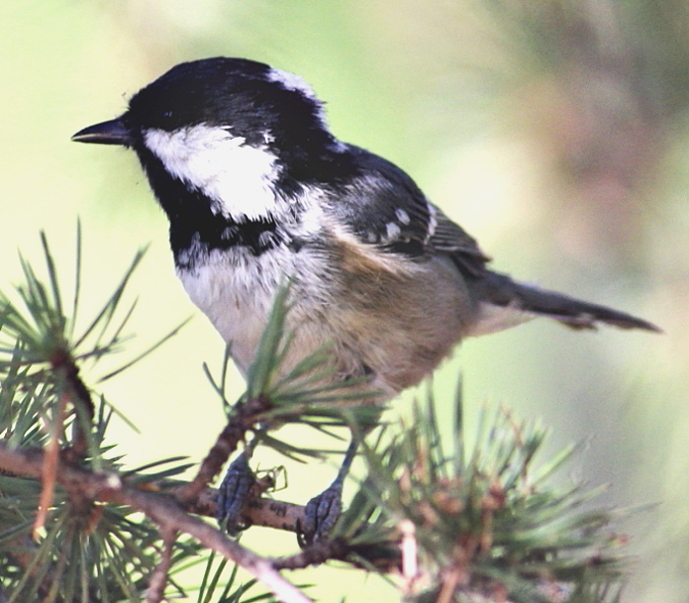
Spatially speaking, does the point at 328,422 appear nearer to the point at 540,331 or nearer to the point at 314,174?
the point at 314,174

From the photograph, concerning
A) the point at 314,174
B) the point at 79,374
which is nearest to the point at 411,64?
the point at 314,174

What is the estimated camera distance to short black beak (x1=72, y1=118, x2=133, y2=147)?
1.89m

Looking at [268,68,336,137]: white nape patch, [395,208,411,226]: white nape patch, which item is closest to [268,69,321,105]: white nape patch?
[268,68,336,137]: white nape patch

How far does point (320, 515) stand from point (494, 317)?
4.48 ft

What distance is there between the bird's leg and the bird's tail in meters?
1.14

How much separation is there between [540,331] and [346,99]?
1012 mm

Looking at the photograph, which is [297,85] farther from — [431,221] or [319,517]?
[319,517]

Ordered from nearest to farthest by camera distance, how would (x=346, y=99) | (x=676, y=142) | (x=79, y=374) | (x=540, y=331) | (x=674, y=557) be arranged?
(x=79, y=374), (x=674, y=557), (x=676, y=142), (x=346, y=99), (x=540, y=331)

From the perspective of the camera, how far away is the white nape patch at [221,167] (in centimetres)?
185

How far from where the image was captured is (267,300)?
5.82ft

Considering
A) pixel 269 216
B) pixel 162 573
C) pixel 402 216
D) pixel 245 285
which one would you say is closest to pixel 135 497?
pixel 162 573

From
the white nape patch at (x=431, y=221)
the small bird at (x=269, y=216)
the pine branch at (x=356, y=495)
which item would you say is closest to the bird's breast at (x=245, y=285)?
the small bird at (x=269, y=216)

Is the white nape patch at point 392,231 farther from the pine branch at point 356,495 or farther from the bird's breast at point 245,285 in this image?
the pine branch at point 356,495

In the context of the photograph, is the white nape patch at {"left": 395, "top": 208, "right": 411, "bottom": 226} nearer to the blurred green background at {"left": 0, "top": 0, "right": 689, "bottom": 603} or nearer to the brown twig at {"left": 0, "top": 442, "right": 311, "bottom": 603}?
the blurred green background at {"left": 0, "top": 0, "right": 689, "bottom": 603}
